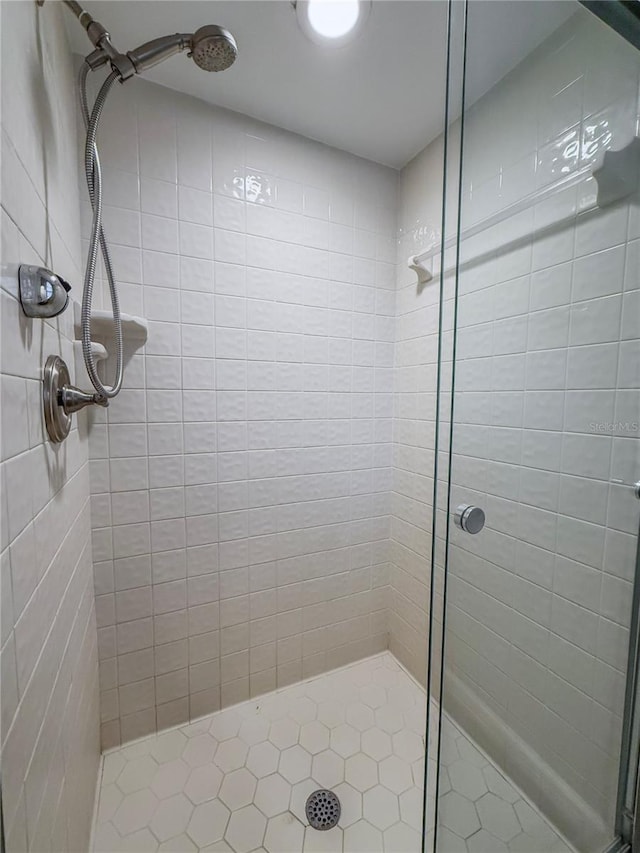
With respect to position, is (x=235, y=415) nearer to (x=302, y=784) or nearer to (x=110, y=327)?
(x=110, y=327)

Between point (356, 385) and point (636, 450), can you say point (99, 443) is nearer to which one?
point (356, 385)

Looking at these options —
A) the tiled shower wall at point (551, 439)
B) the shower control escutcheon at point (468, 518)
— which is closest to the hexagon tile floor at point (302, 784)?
the tiled shower wall at point (551, 439)

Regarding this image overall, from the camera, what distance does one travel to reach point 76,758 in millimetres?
816

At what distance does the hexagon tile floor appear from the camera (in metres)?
0.84

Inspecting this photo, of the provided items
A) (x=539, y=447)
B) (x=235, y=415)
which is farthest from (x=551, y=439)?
(x=235, y=415)

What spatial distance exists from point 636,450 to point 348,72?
133 cm

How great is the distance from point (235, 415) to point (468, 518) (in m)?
0.86

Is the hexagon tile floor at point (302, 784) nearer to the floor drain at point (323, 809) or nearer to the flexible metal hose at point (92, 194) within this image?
the floor drain at point (323, 809)

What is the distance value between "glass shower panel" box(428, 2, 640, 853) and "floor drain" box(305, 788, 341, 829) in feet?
1.25

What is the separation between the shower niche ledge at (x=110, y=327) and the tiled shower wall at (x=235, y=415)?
0.14 feet

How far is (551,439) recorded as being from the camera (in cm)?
89

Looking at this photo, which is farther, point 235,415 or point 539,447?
point 235,415

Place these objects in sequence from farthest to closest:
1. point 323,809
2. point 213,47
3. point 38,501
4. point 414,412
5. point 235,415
Answer: point 414,412
point 235,415
point 323,809
point 213,47
point 38,501

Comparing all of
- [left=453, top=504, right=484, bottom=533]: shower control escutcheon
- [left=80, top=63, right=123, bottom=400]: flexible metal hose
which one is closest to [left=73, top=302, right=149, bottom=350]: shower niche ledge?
[left=80, top=63, right=123, bottom=400]: flexible metal hose
